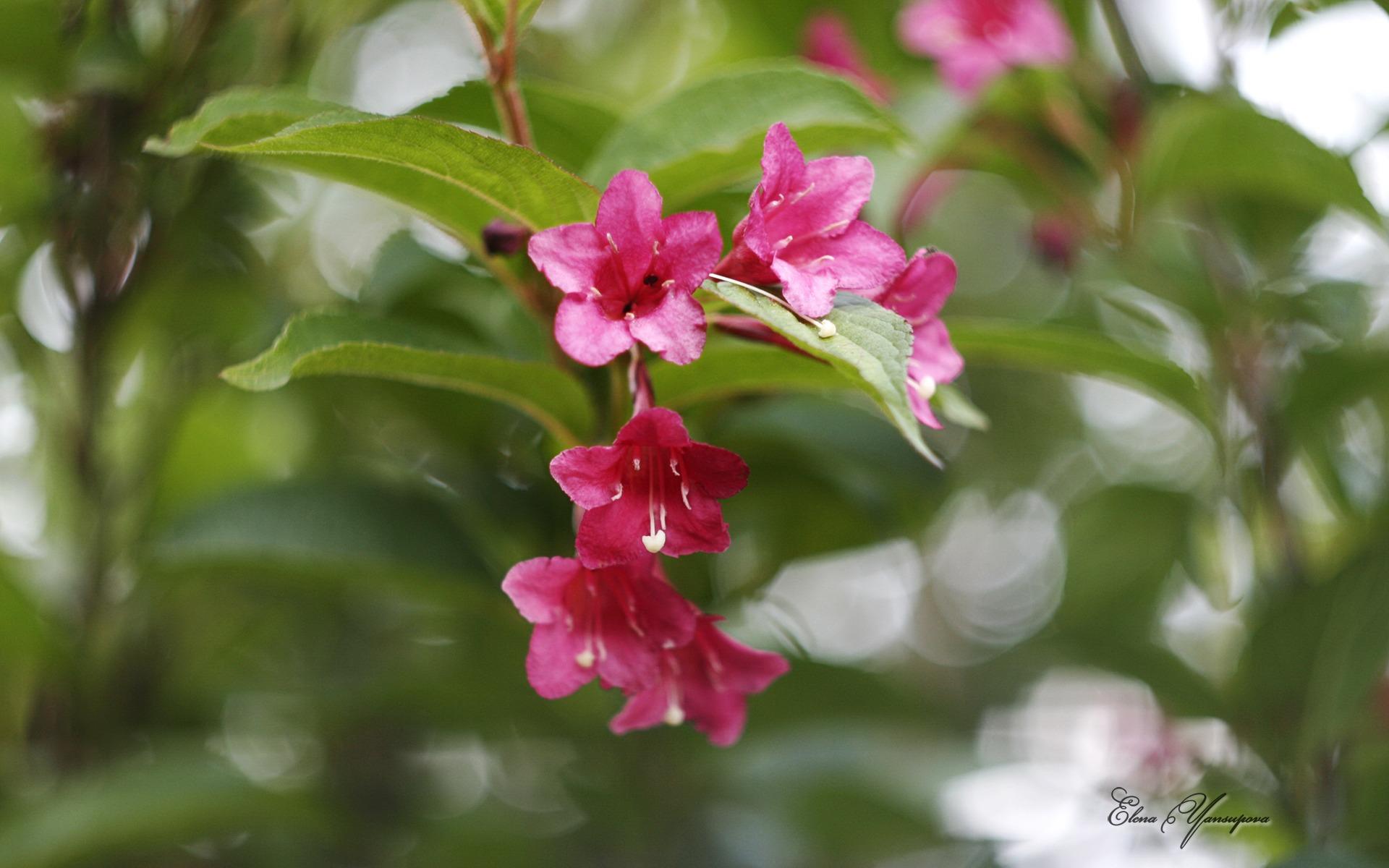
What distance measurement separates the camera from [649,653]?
97 centimetres

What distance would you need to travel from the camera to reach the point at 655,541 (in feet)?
2.84

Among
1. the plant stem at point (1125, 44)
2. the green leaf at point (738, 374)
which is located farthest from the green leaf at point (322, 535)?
the plant stem at point (1125, 44)

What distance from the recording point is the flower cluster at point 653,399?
863 mm

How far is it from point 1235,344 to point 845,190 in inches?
45.2

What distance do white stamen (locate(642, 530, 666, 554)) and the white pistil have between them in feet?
0.66

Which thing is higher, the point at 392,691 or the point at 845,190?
the point at 845,190

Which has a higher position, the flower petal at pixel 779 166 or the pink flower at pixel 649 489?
the flower petal at pixel 779 166

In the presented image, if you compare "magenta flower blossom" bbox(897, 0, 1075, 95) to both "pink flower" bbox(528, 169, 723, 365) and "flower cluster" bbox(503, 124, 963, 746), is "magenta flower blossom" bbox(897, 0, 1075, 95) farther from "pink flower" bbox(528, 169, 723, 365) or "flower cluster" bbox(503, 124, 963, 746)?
"pink flower" bbox(528, 169, 723, 365)

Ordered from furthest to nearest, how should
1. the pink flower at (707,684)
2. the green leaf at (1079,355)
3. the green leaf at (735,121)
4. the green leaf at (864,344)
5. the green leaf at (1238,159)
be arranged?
the green leaf at (1238,159), the green leaf at (1079,355), the green leaf at (735,121), the pink flower at (707,684), the green leaf at (864,344)

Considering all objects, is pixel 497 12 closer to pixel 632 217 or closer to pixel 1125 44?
pixel 632 217

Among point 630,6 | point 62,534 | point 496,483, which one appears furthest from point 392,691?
point 630,6

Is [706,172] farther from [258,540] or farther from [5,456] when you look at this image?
[5,456]

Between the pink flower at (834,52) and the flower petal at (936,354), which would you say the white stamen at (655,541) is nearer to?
the flower petal at (936,354)

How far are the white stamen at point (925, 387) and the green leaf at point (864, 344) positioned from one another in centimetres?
11
